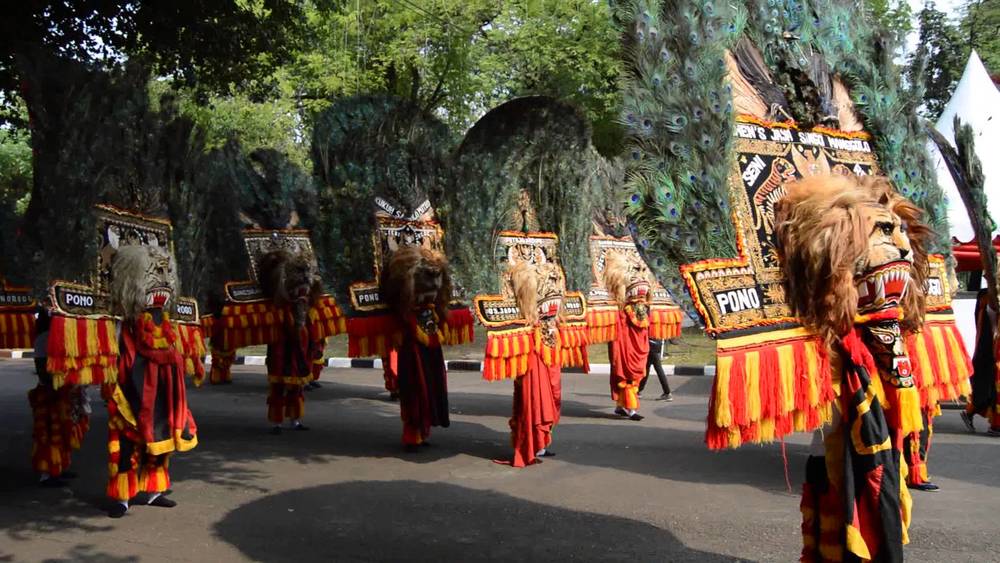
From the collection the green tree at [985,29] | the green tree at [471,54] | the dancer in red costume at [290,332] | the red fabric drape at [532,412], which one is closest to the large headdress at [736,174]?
the red fabric drape at [532,412]

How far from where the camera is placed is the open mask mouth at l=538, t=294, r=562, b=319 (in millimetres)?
8422

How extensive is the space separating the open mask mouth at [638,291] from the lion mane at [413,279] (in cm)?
306

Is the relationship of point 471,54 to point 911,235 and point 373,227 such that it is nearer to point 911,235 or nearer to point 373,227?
point 373,227

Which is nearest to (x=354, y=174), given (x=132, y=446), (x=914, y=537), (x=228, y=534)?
(x=132, y=446)

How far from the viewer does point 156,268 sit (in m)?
6.65

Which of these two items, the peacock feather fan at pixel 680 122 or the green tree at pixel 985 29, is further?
the green tree at pixel 985 29

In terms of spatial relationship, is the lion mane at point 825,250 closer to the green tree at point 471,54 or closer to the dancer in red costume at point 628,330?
the dancer in red costume at point 628,330

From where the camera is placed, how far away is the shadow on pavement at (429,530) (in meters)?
5.56

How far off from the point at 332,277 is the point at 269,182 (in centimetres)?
263

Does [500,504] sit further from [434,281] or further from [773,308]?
[773,308]

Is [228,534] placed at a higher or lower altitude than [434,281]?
lower

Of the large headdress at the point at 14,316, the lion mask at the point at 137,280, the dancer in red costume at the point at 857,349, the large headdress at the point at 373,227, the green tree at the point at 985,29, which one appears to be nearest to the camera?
the dancer in red costume at the point at 857,349

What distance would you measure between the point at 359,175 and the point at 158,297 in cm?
299

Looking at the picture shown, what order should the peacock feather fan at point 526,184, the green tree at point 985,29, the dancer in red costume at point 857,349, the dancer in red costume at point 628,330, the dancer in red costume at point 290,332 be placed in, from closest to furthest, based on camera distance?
the dancer in red costume at point 857,349, the peacock feather fan at point 526,184, the dancer in red costume at point 290,332, the dancer in red costume at point 628,330, the green tree at point 985,29
